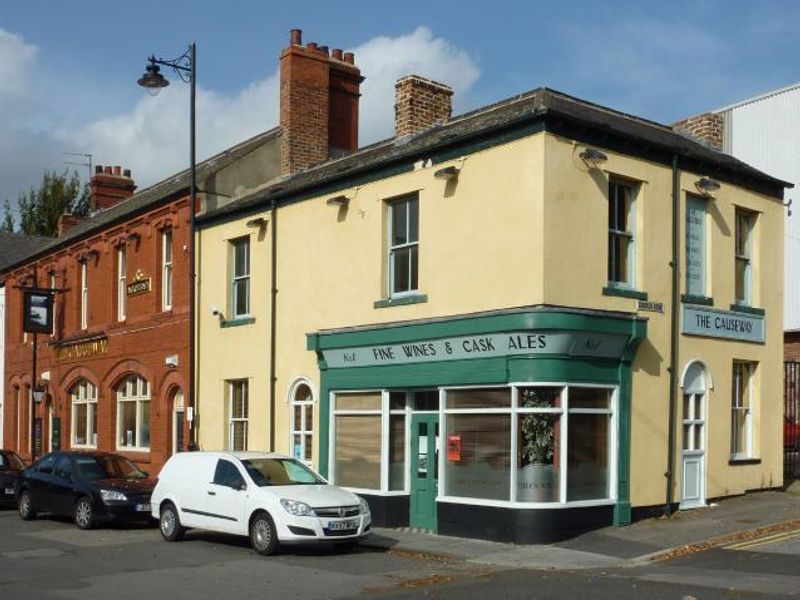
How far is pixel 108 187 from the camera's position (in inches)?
1574

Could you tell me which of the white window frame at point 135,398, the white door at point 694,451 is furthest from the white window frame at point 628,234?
the white window frame at point 135,398

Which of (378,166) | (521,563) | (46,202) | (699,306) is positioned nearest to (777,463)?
(699,306)

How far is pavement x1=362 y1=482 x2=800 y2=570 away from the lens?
49.8 ft

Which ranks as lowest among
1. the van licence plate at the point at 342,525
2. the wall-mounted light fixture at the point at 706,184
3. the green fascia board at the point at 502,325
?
the van licence plate at the point at 342,525

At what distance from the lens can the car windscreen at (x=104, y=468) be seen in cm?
2083

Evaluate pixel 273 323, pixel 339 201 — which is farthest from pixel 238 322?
pixel 339 201

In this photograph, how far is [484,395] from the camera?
700 inches

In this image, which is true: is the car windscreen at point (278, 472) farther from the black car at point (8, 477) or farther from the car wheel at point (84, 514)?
the black car at point (8, 477)

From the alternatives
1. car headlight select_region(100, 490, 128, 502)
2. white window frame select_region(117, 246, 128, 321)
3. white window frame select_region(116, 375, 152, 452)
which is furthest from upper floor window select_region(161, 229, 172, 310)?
car headlight select_region(100, 490, 128, 502)

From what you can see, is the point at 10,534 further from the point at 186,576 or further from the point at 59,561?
the point at 186,576

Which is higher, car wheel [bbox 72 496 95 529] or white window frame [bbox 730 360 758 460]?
white window frame [bbox 730 360 758 460]

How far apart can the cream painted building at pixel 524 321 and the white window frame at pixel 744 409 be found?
0.04 meters

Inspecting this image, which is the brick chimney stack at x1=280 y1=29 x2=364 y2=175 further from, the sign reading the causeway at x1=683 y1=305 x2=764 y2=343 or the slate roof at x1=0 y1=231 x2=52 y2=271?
the slate roof at x1=0 y1=231 x2=52 y2=271

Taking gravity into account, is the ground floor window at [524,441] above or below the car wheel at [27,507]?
above
